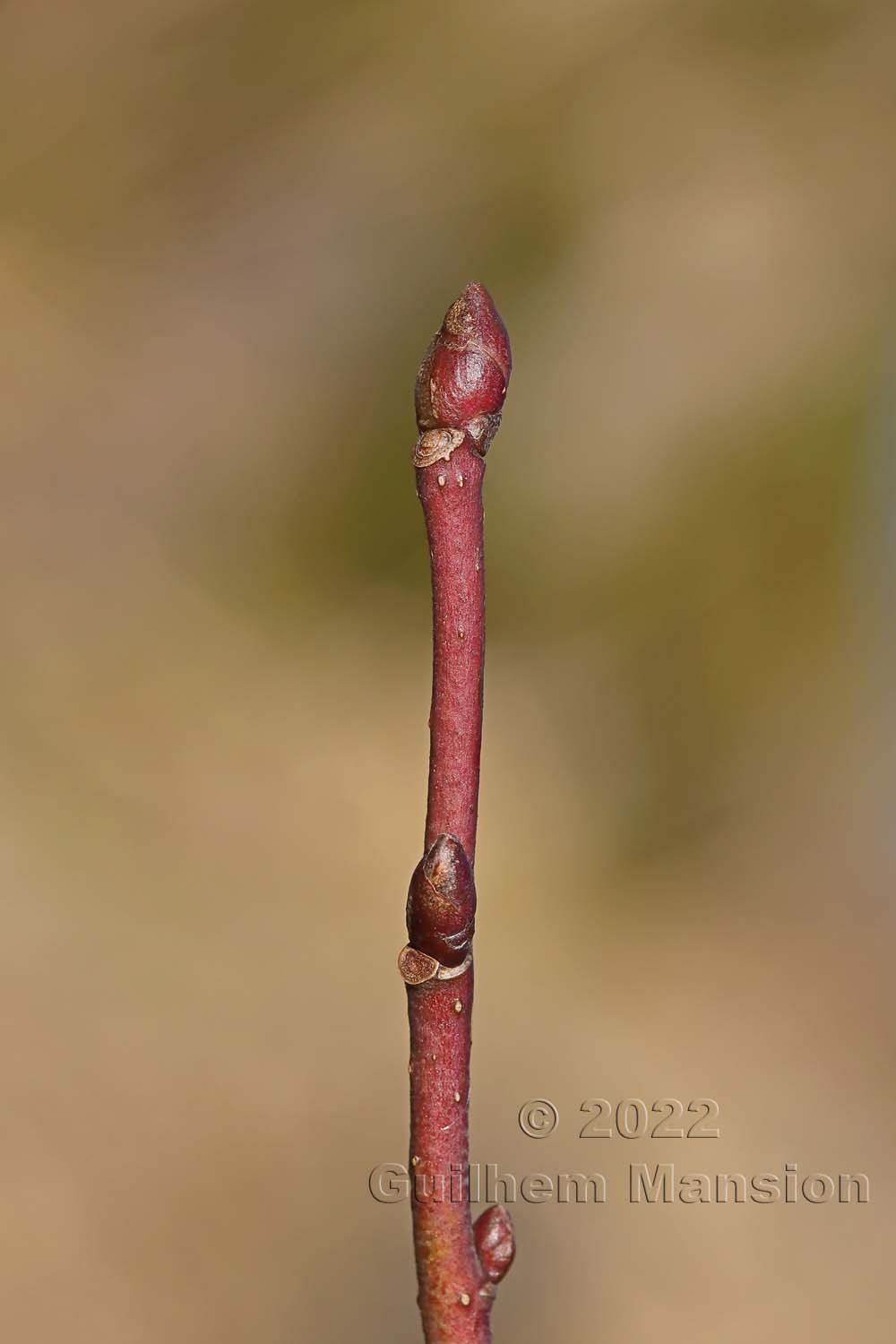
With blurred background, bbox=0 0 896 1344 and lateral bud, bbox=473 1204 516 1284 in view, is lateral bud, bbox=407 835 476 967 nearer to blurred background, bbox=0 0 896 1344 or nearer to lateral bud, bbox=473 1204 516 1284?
lateral bud, bbox=473 1204 516 1284

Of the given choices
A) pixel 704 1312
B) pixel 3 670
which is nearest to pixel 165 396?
pixel 3 670

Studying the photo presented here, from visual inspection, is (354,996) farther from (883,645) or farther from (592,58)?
(592,58)

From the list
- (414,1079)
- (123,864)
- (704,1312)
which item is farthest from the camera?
(123,864)
